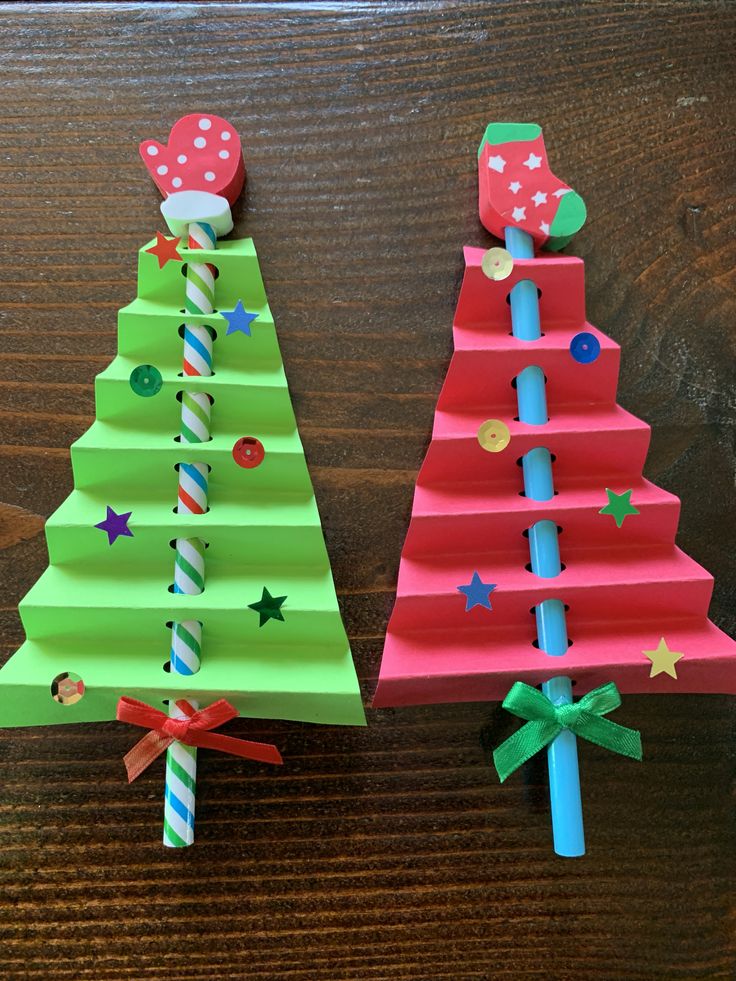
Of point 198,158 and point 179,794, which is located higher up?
point 198,158

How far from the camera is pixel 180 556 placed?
2.68ft

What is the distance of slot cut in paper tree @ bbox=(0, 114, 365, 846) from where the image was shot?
2.59 ft

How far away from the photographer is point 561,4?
108cm

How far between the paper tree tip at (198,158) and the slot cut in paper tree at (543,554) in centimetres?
35

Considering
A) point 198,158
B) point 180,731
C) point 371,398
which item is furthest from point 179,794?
point 198,158

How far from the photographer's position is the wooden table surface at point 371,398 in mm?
861

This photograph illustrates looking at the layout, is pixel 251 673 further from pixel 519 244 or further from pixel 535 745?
pixel 519 244

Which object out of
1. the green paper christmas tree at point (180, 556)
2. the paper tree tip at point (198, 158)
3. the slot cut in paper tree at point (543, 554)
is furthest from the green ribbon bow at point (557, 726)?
the paper tree tip at point (198, 158)

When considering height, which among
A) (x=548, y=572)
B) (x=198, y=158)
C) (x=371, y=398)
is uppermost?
(x=198, y=158)

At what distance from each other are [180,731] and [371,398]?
469mm

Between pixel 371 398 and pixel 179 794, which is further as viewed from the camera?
pixel 371 398

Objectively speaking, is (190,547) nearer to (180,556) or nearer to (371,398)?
(180,556)

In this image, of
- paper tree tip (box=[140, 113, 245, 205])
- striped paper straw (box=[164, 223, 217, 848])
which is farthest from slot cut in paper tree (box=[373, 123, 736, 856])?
paper tree tip (box=[140, 113, 245, 205])

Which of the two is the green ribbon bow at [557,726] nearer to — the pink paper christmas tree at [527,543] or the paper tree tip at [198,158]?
the pink paper christmas tree at [527,543]
